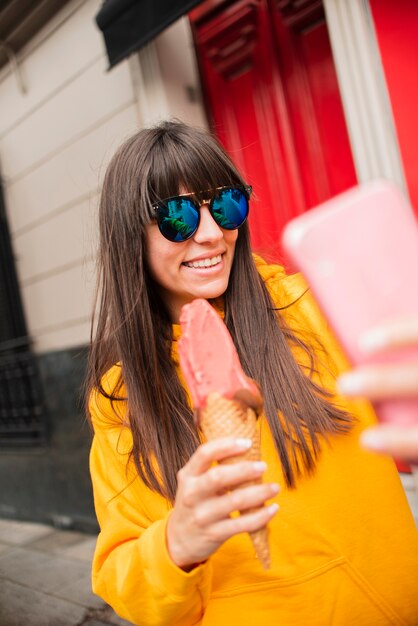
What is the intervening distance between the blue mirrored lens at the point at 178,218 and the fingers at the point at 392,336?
0.76 m

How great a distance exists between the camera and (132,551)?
1.13 meters

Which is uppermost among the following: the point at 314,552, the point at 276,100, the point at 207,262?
the point at 276,100

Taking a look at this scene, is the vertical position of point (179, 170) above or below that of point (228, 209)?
above

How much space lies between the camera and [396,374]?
624 millimetres

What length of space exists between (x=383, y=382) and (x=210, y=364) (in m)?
0.32

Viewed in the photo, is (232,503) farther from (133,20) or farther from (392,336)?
(133,20)

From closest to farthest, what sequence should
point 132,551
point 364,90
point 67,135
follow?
1. point 132,551
2. point 364,90
3. point 67,135

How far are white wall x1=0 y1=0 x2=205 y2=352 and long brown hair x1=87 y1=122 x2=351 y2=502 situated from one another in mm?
2168

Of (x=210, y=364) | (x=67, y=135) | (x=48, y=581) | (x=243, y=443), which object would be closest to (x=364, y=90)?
(x=210, y=364)

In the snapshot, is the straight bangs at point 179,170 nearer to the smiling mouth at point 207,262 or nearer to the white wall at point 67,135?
the smiling mouth at point 207,262

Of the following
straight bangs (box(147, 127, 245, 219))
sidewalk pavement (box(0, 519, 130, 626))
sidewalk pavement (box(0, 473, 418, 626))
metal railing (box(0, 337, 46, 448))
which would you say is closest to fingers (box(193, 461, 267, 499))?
straight bangs (box(147, 127, 245, 219))

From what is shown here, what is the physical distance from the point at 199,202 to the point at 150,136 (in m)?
0.22

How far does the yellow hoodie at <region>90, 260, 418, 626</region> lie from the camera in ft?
4.01

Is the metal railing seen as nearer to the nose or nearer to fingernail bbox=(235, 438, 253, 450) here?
the nose
